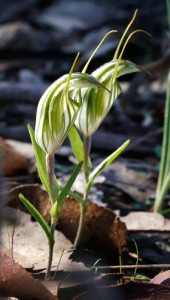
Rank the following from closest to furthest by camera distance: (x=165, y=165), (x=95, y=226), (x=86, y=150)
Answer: (x=86, y=150), (x=95, y=226), (x=165, y=165)

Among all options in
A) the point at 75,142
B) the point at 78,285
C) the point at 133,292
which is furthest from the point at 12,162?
the point at 133,292

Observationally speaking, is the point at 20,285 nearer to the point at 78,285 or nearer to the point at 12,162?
the point at 78,285

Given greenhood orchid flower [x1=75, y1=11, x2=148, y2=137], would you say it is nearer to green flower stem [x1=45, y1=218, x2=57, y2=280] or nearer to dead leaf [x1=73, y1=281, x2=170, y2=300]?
green flower stem [x1=45, y1=218, x2=57, y2=280]

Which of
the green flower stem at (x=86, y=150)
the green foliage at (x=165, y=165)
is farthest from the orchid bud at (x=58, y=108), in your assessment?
the green foliage at (x=165, y=165)

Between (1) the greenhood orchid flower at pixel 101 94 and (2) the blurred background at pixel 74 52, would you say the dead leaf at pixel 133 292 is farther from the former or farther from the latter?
(2) the blurred background at pixel 74 52

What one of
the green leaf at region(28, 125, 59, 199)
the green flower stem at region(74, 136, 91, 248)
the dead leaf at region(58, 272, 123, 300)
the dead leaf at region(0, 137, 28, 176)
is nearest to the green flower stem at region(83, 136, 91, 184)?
the green flower stem at region(74, 136, 91, 248)

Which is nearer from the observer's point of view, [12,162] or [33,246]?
[33,246]

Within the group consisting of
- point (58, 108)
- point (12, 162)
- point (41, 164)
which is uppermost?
point (58, 108)
